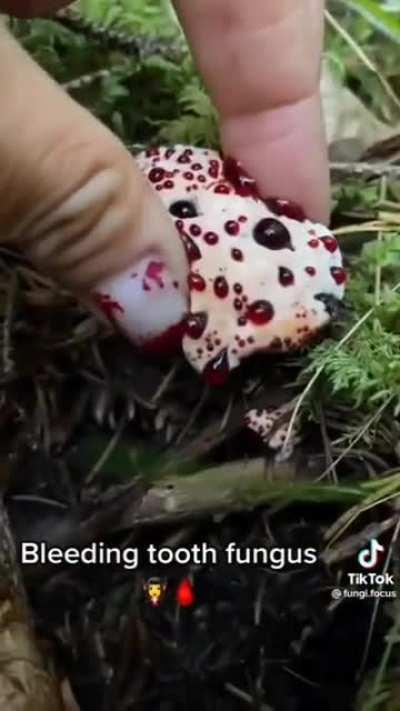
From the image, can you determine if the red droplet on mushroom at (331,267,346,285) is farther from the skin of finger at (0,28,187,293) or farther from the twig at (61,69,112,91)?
the twig at (61,69,112,91)

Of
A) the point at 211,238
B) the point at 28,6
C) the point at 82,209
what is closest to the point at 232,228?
the point at 211,238

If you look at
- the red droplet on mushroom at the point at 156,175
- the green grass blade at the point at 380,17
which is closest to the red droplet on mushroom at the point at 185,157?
the red droplet on mushroom at the point at 156,175

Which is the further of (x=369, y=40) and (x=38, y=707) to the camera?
(x=369, y=40)

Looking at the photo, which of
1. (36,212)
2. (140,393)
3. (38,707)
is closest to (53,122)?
(36,212)

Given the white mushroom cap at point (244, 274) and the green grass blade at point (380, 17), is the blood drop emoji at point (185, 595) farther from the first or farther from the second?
the green grass blade at point (380, 17)

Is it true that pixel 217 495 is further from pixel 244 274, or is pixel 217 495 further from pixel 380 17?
pixel 380 17

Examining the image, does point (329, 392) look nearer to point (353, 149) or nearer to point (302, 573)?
point (302, 573)
